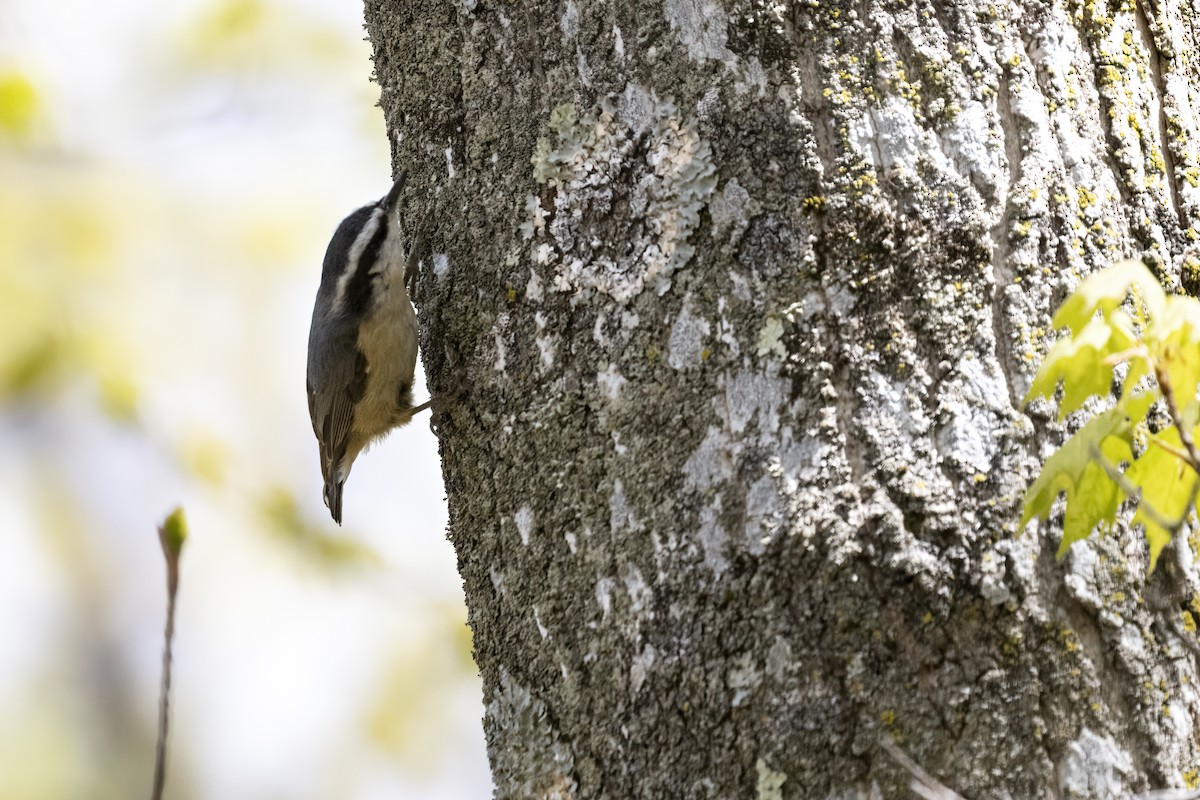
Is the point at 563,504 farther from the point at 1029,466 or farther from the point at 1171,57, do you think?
the point at 1171,57

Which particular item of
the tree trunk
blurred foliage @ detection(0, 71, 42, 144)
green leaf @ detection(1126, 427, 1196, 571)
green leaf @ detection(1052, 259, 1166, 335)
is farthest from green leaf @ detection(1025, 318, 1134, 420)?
blurred foliage @ detection(0, 71, 42, 144)

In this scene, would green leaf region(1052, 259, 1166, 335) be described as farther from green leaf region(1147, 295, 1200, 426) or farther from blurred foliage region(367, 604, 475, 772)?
blurred foliage region(367, 604, 475, 772)

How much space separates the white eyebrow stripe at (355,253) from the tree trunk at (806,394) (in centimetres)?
121

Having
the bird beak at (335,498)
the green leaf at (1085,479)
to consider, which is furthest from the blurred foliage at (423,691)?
the green leaf at (1085,479)

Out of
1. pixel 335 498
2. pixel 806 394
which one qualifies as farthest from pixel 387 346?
pixel 806 394

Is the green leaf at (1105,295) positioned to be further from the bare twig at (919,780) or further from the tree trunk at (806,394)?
the bare twig at (919,780)

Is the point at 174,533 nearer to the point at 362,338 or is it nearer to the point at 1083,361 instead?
the point at 1083,361

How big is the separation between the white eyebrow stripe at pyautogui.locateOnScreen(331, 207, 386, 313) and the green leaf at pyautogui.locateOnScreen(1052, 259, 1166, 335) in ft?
7.21

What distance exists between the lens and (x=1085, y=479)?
135 cm

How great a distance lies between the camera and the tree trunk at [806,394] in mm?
1454

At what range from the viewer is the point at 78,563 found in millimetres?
6844

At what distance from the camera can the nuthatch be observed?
316cm

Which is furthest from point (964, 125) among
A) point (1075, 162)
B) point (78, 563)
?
point (78, 563)

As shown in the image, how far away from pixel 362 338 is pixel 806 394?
2107mm
